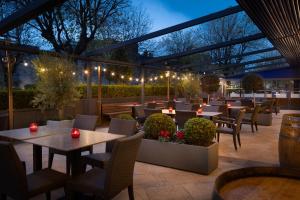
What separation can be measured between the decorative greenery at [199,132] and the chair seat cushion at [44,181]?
213 centimetres

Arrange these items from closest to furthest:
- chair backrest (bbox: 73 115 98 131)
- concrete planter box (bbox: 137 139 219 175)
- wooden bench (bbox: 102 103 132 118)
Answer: concrete planter box (bbox: 137 139 219 175)
chair backrest (bbox: 73 115 98 131)
wooden bench (bbox: 102 103 132 118)

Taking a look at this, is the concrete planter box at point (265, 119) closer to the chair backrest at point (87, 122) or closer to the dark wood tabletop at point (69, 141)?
the chair backrest at point (87, 122)

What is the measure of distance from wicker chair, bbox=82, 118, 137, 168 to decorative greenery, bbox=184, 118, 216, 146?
89 centimetres

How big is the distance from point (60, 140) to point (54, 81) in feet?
12.4

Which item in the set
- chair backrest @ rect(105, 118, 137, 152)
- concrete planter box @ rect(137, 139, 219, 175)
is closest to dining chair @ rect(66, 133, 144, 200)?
chair backrest @ rect(105, 118, 137, 152)

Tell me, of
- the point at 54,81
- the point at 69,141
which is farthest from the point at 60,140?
the point at 54,81

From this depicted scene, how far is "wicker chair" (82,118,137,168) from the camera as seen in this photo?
11.2 feet

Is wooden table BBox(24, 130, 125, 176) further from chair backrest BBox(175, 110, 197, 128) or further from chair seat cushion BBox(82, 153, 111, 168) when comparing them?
chair backrest BBox(175, 110, 197, 128)

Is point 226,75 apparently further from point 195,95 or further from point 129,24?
point 129,24

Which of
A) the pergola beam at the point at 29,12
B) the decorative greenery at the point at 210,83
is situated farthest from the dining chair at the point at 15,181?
the decorative greenery at the point at 210,83

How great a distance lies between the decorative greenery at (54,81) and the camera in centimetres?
654

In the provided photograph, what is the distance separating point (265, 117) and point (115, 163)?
7.82 m

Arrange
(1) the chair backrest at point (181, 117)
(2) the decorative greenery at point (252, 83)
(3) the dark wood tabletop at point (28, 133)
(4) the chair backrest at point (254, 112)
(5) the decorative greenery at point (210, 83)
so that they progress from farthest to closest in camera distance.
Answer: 1. (5) the decorative greenery at point (210, 83)
2. (2) the decorative greenery at point (252, 83)
3. (4) the chair backrest at point (254, 112)
4. (1) the chair backrest at point (181, 117)
5. (3) the dark wood tabletop at point (28, 133)

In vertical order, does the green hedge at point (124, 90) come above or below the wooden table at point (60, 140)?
above
